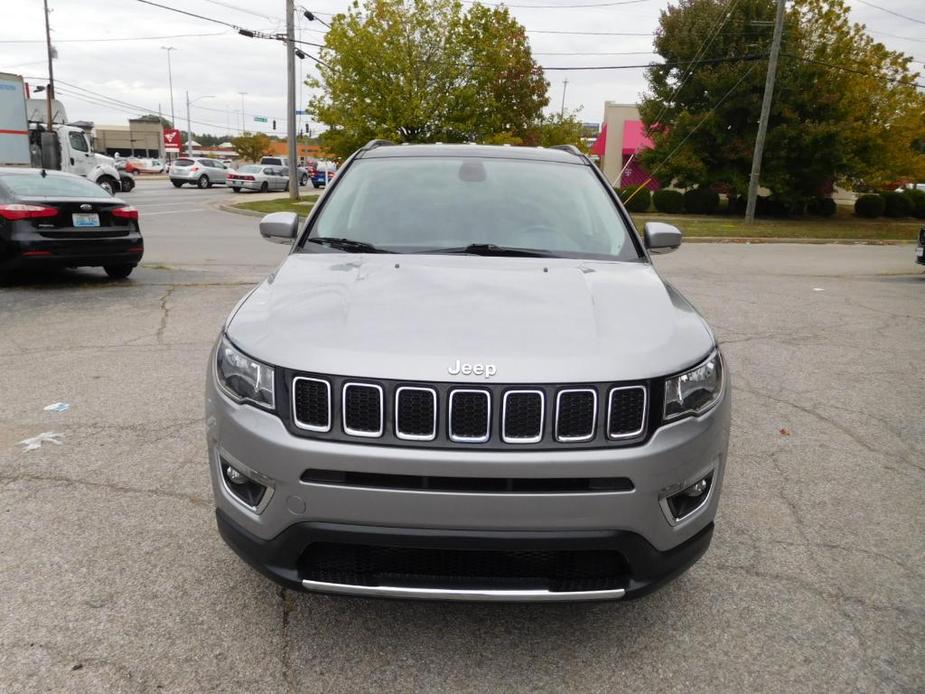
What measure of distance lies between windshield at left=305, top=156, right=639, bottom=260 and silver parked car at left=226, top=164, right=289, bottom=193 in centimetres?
3638

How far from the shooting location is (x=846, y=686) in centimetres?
242

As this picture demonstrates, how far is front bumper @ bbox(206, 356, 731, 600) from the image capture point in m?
2.16

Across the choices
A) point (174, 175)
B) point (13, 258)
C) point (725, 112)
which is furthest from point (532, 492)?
point (174, 175)

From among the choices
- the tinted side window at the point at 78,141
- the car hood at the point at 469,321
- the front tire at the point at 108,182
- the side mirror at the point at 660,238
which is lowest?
the front tire at the point at 108,182

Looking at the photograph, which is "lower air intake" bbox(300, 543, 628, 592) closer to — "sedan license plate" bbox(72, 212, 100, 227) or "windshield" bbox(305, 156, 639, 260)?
"windshield" bbox(305, 156, 639, 260)

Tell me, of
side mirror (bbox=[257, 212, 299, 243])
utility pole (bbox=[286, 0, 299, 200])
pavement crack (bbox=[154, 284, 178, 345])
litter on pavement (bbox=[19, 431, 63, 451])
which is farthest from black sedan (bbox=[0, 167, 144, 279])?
utility pole (bbox=[286, 0, 299, 200])

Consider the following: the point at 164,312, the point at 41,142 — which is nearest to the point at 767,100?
the point at 164,312

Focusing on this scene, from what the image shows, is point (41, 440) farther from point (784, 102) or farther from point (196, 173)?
point (196, 173)

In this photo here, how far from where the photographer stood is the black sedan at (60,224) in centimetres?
876

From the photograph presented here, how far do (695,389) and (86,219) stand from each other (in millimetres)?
8806

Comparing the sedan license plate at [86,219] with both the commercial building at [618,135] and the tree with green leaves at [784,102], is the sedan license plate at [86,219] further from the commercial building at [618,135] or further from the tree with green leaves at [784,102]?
the commercial building at [618,135]

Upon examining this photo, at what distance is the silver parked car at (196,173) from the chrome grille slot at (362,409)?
41467mm

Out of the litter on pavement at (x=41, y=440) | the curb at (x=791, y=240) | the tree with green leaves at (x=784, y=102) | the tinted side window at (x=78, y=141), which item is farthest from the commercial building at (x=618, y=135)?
the litter on pavement at (x=41, y=440)

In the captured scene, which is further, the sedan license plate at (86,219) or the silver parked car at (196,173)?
the silver parked car at (196,173)
